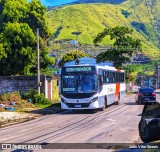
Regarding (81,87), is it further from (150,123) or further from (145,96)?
(150,123)

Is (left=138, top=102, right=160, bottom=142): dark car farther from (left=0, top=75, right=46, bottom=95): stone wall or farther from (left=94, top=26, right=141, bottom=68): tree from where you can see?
(left=94, top=26, right=141, bottom=68): tree

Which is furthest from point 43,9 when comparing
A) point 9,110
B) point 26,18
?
point 9,110

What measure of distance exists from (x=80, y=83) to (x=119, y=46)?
40.0 m

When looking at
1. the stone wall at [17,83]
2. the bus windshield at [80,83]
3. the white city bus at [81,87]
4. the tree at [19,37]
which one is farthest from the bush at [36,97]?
the bus windshield at [80,83]

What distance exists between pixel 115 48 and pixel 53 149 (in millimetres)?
54317

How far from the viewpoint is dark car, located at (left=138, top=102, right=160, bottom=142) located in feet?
22.0

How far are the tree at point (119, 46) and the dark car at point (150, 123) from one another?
5809 cm

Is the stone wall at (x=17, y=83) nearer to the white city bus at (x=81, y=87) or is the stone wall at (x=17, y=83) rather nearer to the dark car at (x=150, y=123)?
the white city bus at (x=81, y=87)

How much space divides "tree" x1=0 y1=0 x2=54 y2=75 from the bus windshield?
12.2 m

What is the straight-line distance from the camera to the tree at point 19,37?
126ft

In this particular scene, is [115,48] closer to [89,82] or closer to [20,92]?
[20,92]

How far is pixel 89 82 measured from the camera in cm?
2695

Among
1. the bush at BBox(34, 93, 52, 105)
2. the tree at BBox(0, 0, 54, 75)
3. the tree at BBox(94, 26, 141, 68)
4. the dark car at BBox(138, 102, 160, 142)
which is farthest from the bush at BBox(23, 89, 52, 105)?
the tree at BBox(94, 26, 141, 68)

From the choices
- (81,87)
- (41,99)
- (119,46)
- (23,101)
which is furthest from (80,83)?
(119,46)
